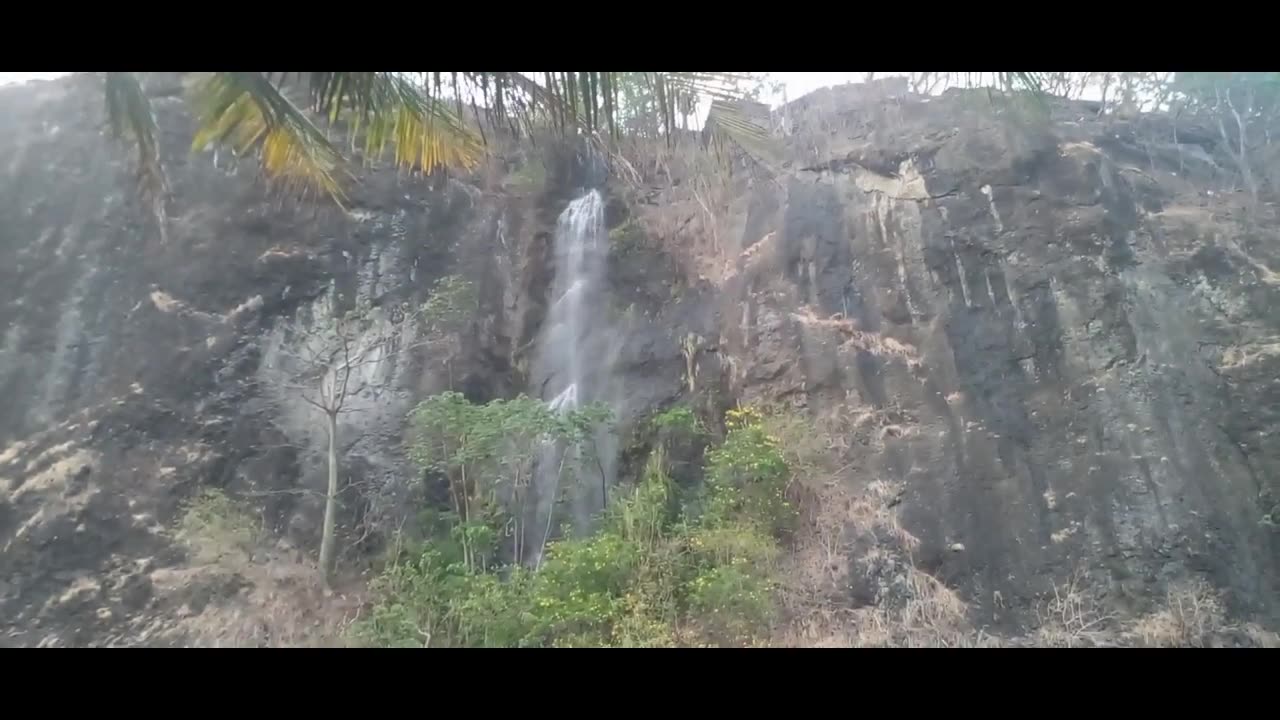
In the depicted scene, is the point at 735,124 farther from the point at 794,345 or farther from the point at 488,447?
the point at 794,345

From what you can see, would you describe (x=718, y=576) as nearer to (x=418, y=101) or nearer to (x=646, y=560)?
(x=646, y=560)

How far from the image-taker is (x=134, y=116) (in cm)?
307

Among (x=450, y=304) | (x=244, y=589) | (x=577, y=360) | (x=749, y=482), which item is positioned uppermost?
(x=450, y=304)

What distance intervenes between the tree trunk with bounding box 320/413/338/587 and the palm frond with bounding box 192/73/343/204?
3.17 metres

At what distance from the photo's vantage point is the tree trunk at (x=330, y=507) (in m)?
6.24

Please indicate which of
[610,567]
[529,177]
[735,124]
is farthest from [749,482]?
[529,177]

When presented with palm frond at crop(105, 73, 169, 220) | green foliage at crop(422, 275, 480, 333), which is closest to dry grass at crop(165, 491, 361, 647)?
green foliage at crop(422, 275, 480, 333)

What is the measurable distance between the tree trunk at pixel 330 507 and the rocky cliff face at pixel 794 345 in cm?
12

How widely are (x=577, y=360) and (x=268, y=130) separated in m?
5.63

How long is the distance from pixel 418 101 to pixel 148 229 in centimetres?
546

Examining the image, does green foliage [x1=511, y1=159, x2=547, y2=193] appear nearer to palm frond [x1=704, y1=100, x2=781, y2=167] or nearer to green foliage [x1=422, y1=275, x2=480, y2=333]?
green foliage [x1=422, y1=275, x2=480, y2=333]

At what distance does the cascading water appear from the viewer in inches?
260
